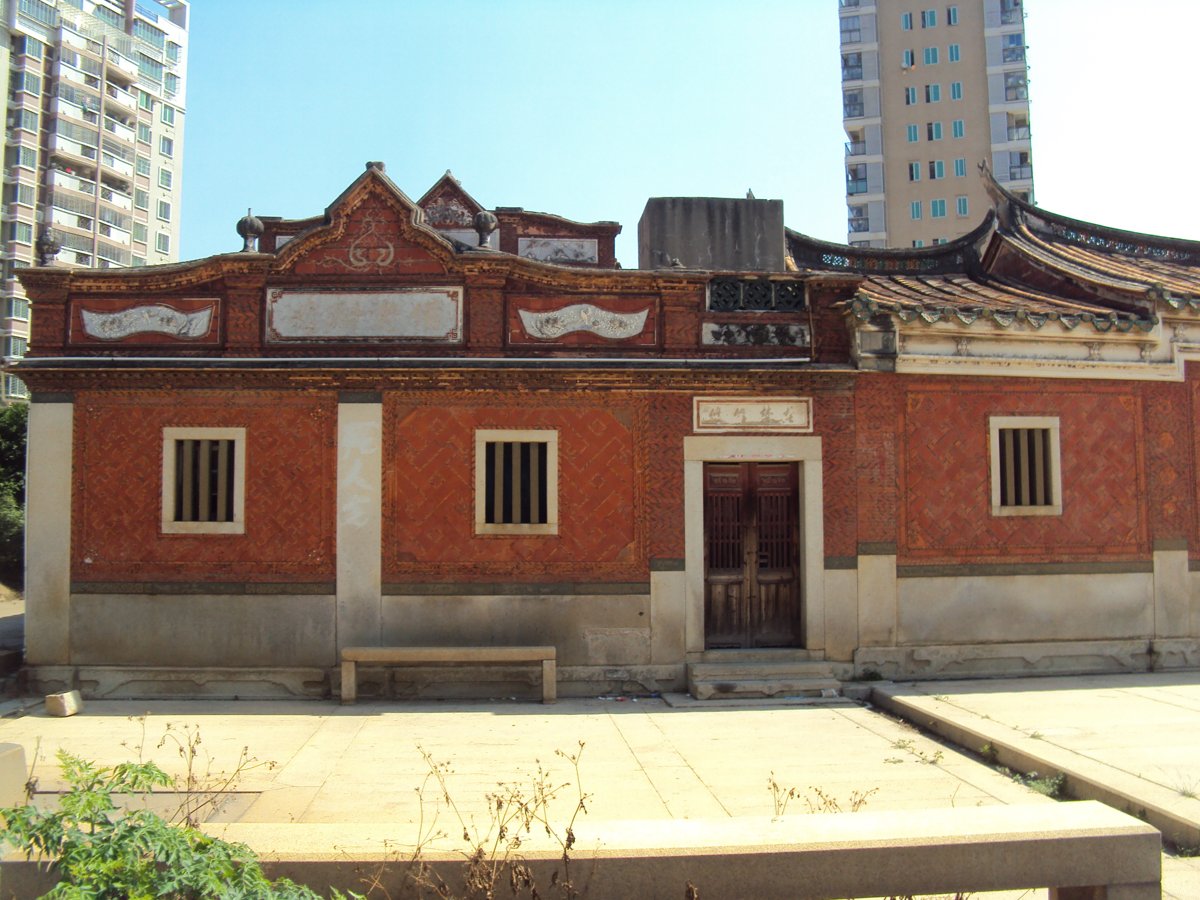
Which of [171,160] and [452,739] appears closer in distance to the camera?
[452,739]

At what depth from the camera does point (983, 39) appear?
157 ft

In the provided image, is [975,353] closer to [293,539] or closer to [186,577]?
[293,539]

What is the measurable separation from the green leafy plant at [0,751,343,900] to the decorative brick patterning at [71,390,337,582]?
7515mm

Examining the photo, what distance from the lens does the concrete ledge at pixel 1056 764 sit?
6234 millimetres

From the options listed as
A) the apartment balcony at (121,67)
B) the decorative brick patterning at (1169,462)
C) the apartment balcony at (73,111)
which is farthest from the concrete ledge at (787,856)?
the apartment balcony at (121,67)

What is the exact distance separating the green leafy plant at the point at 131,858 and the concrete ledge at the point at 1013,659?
9110 millimetres

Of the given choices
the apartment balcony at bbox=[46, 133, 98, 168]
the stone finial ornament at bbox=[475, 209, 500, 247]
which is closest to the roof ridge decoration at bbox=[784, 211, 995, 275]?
the stone finial ornament at bbox=[475, 209, 500, 247]

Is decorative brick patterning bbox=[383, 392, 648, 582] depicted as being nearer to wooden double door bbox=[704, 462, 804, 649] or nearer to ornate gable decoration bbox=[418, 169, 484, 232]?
wooden double door bbox=[704, 462, 804, 649]

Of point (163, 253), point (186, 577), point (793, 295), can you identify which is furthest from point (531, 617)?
point (163, 253)

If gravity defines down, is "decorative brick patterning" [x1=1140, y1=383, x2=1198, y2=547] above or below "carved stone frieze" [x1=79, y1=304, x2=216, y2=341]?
below

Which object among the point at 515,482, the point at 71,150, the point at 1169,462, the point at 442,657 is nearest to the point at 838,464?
the point at 515,482

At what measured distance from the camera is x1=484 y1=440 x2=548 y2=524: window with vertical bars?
1109 cm

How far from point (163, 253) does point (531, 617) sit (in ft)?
180

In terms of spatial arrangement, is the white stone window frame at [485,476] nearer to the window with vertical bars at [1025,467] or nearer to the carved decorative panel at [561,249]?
the window with vertical bars at [1025,467]
